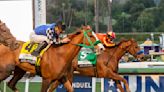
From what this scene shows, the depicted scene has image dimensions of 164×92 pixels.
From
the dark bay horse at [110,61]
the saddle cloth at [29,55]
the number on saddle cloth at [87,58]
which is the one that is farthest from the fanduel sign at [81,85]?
the saddle cloth at [29,55]

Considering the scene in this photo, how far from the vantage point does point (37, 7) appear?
12.4 m

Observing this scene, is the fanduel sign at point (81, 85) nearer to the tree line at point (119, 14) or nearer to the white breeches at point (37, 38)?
the white breeches at point (37, 38)

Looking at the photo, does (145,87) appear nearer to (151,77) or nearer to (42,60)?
(151,77)

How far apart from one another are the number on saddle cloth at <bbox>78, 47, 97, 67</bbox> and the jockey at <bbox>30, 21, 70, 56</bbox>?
4.54ft

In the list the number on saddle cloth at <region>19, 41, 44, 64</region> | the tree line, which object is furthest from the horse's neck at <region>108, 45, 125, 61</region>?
the tree line

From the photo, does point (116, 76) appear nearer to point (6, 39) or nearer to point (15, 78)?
point (15, 78)

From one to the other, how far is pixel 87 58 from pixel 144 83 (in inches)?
47.6

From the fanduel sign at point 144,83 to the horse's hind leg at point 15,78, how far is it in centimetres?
164

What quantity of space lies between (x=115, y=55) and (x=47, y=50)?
1.96 metres

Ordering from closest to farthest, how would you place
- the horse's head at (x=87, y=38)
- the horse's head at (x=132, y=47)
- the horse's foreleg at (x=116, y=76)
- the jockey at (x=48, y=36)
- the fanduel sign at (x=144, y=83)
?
the horse's head at (x=87, y=38) < the jockey at (x=48, y=36) < the horse's foreleg at (x=116, y=76) < the fanduel sign at (x=144, y=83) < the horse's head at (x=132, y=47)

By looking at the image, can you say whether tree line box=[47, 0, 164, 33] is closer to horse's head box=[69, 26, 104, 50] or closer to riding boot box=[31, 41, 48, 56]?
riding boot box=[31, 41, 48, 56]

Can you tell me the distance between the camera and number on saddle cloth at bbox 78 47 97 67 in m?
9.47

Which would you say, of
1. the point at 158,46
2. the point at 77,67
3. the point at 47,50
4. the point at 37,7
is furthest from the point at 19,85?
the point at 158,46

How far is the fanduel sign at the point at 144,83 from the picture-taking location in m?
9.02
